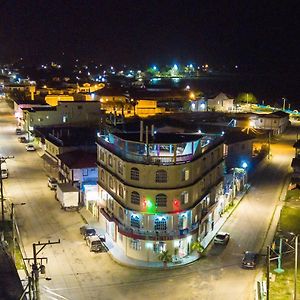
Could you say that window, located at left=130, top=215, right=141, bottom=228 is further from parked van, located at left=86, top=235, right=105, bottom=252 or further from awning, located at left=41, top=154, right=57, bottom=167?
awning, located at left=41, top=154, right=57, bottom=167

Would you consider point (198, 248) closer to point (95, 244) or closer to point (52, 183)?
point (95, 244)

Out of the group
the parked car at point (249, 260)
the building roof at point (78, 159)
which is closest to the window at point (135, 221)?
the parked car at point (249, 260)

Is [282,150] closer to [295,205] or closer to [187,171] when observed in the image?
[295,205]

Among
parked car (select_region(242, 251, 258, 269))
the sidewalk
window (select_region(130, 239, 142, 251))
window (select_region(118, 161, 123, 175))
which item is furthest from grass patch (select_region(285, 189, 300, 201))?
window (select_region(130, 239, 142, 251))

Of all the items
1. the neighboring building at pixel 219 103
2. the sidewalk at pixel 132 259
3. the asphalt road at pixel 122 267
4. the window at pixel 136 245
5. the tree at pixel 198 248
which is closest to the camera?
the asphalt road at pixel 122 267

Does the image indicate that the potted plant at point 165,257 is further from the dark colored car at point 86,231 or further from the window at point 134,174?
the dark colored car at point 86,231

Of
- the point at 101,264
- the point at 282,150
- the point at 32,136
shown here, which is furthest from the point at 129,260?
the point at 32,136

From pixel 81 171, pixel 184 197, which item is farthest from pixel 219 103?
pixel 184 197
